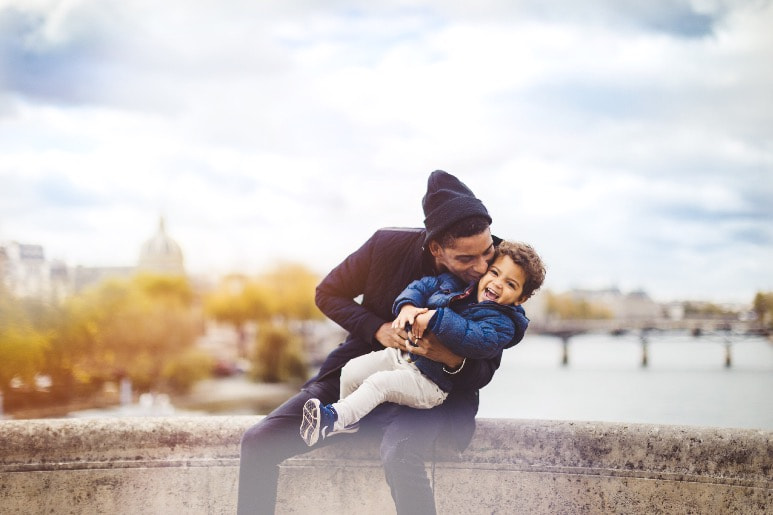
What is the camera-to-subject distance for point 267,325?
47031 mm

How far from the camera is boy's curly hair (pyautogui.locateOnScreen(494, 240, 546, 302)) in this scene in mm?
2299

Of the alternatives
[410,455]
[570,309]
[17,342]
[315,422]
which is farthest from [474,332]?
[570,309]

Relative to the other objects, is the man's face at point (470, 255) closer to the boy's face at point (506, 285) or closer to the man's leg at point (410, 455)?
the boy's face at point (506, 285)

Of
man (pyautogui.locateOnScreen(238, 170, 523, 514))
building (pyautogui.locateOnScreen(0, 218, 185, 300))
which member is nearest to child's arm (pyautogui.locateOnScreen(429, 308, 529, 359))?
man (pyautogui.locateOnScreen(238, 170, 523, 514))

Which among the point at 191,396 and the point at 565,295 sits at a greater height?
the point at 565,295

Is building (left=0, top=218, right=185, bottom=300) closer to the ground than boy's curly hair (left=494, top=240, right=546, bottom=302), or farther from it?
farther from it

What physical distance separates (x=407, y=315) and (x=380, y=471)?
63 cm

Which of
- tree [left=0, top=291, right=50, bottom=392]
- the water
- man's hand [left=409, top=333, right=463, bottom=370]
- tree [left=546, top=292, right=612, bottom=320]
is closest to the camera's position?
man's hand [left=409, top=333, right=463, bottom=370]

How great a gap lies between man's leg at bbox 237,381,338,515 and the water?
19.0 m

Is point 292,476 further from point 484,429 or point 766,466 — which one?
point 766,466

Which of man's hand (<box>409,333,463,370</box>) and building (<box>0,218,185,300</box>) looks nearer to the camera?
man's hand (<box>409,333,463,370</box>)

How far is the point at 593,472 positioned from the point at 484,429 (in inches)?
14.5

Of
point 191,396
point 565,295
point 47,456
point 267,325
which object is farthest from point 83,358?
point 565,295

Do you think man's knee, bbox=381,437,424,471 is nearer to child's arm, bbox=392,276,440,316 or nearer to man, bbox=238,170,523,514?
man, bbox=238,170,523,514
